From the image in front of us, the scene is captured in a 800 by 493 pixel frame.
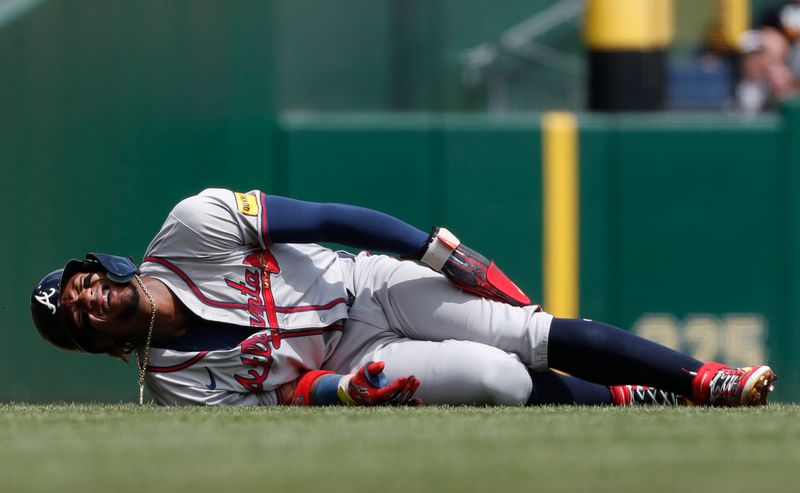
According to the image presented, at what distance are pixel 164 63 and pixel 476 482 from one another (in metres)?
2.89

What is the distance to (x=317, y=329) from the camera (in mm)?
3803

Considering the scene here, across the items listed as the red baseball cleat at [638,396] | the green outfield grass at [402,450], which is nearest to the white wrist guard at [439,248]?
the green outfield grass at [402,450]

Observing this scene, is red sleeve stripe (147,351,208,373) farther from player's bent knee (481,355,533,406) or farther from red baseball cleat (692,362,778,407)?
red baseball cleat (692,362,778,407)

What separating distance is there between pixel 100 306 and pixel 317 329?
2.03ft

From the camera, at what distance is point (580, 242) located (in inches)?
209

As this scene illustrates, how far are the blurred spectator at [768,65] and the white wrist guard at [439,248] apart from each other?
3634 mm

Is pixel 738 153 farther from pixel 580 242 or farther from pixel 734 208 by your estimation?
pixel 580 242

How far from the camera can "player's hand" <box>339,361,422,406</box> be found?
11.4 feet

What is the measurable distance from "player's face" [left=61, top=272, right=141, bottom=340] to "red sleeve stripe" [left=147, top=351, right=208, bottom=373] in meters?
0.16

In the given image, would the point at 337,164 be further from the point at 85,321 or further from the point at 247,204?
the point at 85,321

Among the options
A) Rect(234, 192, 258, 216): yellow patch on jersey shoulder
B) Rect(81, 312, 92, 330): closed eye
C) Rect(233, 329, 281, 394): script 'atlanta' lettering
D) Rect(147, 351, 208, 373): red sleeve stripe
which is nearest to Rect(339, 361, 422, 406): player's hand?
Rect(233, 329, 281, 394): script 'atlanta' lettering

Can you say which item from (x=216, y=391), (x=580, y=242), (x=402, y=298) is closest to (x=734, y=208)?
(x=580, y=242)

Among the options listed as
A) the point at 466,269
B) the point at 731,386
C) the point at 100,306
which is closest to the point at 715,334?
the point at 731,386

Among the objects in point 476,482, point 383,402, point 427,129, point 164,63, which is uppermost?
point 164,63
